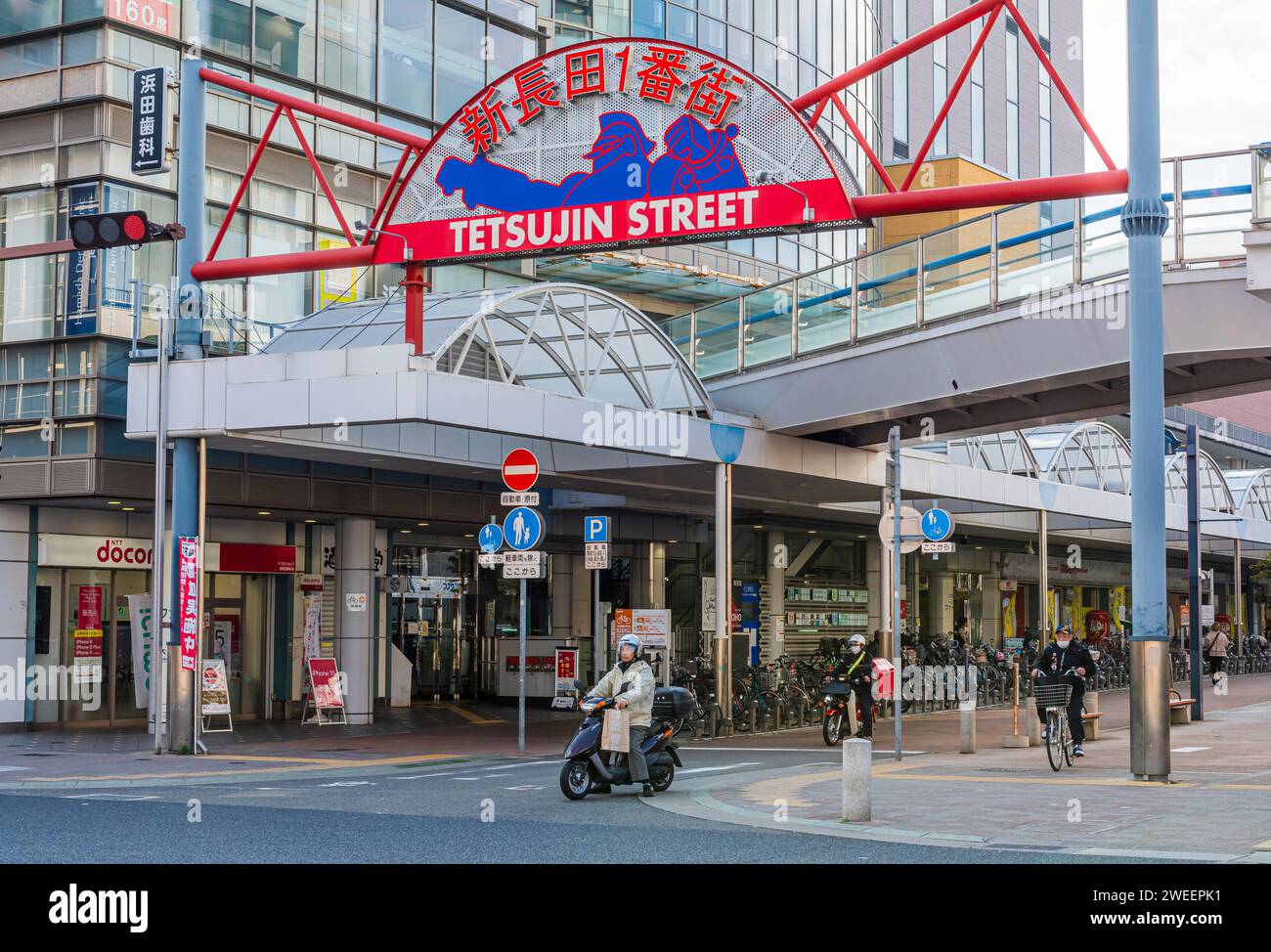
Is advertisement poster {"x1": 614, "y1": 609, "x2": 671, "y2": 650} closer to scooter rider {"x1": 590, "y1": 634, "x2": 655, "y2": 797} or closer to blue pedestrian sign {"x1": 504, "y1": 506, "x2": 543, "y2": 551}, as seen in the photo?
blue pedestrian sign {"x1": 504, "y1": 506, "x2": 543, "y2": 551}

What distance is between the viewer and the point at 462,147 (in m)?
19.5

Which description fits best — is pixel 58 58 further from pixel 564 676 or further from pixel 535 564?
pixel 564 676

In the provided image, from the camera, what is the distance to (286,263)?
20.2 meters

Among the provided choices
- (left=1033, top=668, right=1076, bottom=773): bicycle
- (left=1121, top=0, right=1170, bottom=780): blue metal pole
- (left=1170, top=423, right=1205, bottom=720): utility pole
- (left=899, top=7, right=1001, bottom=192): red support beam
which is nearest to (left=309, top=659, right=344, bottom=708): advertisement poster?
(left=1033, top=668, right=1076, bottom=773): bicycle

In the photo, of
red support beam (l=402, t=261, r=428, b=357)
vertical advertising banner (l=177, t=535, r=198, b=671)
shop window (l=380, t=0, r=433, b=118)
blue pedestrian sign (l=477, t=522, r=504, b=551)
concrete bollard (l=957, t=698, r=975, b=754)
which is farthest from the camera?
shop window (l=380, t=0, r=433, b=118)

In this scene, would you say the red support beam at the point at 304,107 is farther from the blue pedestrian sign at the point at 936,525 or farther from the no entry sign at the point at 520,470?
the blue pedestrian sign at the point at 936,525

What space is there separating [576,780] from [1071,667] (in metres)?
6.60

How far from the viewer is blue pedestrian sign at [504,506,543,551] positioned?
832 inches

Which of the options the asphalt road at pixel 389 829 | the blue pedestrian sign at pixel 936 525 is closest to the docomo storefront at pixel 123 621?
the asphalt road at pixel 389 829

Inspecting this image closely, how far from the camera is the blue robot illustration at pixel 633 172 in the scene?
1791 cm

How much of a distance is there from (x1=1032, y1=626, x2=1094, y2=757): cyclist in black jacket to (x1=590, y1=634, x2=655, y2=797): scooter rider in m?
5.42

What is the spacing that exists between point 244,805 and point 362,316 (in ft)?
39.9

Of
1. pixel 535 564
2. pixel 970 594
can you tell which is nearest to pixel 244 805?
pixel 535 564

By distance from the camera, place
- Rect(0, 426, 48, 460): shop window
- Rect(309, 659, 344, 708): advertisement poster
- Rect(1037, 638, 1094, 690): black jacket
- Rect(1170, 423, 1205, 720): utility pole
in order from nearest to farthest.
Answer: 1. Rect(1037, 638, 1094, 690): black jacket
2. Rect(0, 426, 48, 460): shop window
3. Rect(309, 659, 344, 708): advertisement poster
4. Rect(1170, 423, 1205, 720): utility pole
